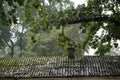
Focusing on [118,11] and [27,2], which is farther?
[118,11]

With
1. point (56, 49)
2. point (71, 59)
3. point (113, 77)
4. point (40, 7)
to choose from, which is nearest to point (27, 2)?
point (40, 7)

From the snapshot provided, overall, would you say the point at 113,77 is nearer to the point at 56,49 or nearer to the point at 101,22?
the point at 101,22

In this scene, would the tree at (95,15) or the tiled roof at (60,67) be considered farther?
the tiled roof at (60,67)

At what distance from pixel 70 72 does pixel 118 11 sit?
6.41 meters

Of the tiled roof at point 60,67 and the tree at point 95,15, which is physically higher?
the tree at point 95,15

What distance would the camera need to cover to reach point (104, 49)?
25391 mm

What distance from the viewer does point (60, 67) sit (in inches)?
1011

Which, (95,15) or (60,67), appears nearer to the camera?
(95,15)

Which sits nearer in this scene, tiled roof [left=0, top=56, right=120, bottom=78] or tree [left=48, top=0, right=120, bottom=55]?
tree [left=48, top=0, right=120, bottom=55]

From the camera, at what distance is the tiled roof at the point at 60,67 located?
2430 centimetres

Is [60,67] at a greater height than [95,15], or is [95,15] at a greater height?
[95,15]

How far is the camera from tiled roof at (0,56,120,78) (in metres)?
24.3

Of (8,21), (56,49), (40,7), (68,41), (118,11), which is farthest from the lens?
(56,49)

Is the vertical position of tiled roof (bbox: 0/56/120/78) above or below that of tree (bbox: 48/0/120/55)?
below
